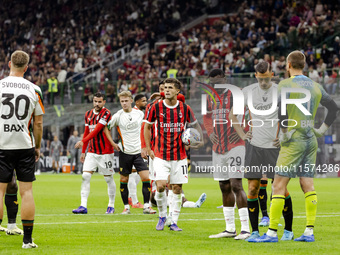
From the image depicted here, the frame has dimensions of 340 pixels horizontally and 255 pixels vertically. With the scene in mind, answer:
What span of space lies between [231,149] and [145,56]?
29237 mm

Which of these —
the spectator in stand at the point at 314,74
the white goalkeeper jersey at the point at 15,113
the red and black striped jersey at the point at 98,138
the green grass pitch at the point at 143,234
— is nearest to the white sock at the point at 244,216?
the green grass pitch at the point at 143,234

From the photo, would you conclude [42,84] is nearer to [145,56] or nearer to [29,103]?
[145,56]

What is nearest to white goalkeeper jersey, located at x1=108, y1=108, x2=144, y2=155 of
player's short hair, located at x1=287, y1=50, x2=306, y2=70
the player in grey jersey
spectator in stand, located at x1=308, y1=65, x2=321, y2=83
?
the player in grey jersey

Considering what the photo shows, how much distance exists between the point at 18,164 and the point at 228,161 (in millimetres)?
2900

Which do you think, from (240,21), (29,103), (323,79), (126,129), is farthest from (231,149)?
(240,21)

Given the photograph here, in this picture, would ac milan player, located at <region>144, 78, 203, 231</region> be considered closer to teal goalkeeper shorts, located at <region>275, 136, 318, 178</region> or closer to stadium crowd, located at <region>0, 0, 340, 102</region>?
teal goalkeeper shorts, located at <region>275, 136, 318, 178</region>

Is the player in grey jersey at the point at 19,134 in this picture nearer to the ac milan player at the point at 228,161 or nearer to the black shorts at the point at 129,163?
the ac milan player at the point at 228,161

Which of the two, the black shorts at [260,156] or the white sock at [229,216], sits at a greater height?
the black shorts at [260,156]

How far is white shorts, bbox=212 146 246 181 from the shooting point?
8.86m

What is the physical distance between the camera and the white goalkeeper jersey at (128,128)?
531 inches

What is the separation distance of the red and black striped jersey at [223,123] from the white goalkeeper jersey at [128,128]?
4385 mm

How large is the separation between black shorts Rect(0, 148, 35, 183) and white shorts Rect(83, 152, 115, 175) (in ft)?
18.1

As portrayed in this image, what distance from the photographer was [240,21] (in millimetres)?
34375

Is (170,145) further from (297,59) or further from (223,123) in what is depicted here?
(297,59)
